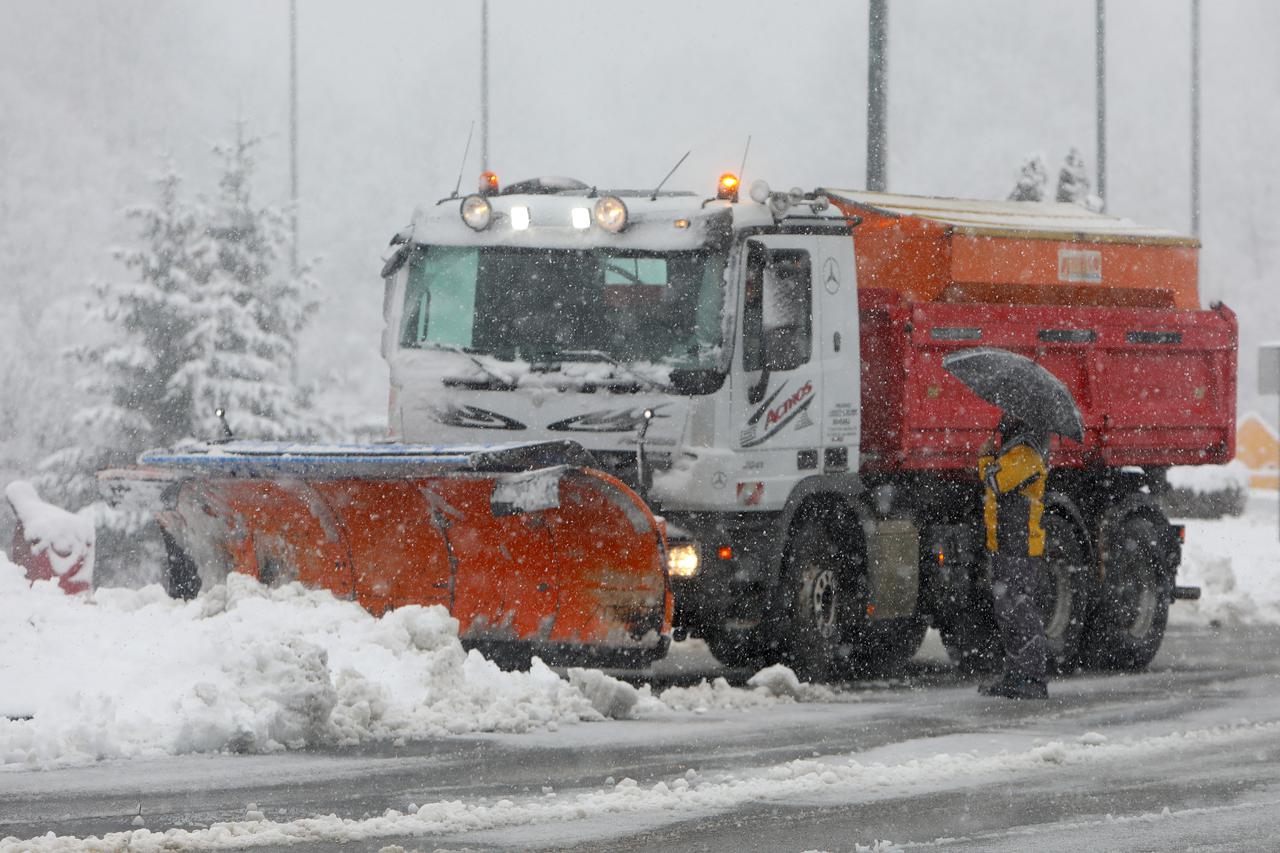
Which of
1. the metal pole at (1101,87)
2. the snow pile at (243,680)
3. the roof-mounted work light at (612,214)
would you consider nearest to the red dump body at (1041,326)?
the roof-mounted work light at (612,214)

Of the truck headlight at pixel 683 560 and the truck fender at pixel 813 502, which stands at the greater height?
the truck fender at pixel 813 502

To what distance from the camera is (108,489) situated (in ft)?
40.8

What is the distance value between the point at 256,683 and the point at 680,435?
291 cm

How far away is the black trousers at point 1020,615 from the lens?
1202 cm

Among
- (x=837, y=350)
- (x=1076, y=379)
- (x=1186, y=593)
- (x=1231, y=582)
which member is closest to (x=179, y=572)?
(x=837, y=350)

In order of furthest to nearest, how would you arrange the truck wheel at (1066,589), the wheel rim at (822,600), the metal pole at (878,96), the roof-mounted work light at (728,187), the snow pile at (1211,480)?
the snow pile at (1211,480)
the metal pole at (878,96)
the truck wheel at (1066,589)
the wheel rim at (822,600)
the roof-mounted work light at (728,187)

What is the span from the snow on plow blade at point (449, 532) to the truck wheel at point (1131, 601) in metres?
4.57

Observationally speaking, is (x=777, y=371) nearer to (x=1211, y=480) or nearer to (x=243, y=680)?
(x=243, y=680)

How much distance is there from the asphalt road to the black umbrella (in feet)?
4.97

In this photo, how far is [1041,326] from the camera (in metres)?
13.6

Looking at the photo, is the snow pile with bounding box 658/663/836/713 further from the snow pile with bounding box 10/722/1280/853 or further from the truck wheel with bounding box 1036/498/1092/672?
the truck wheel with bounding box 1036/498/1092/672

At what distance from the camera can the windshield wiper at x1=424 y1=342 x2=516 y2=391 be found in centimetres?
1191

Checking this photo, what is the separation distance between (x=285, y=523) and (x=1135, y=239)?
603 centimetres

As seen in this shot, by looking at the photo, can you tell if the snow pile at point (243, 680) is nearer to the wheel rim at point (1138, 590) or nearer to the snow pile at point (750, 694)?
the snow pile at point (750, 694)
